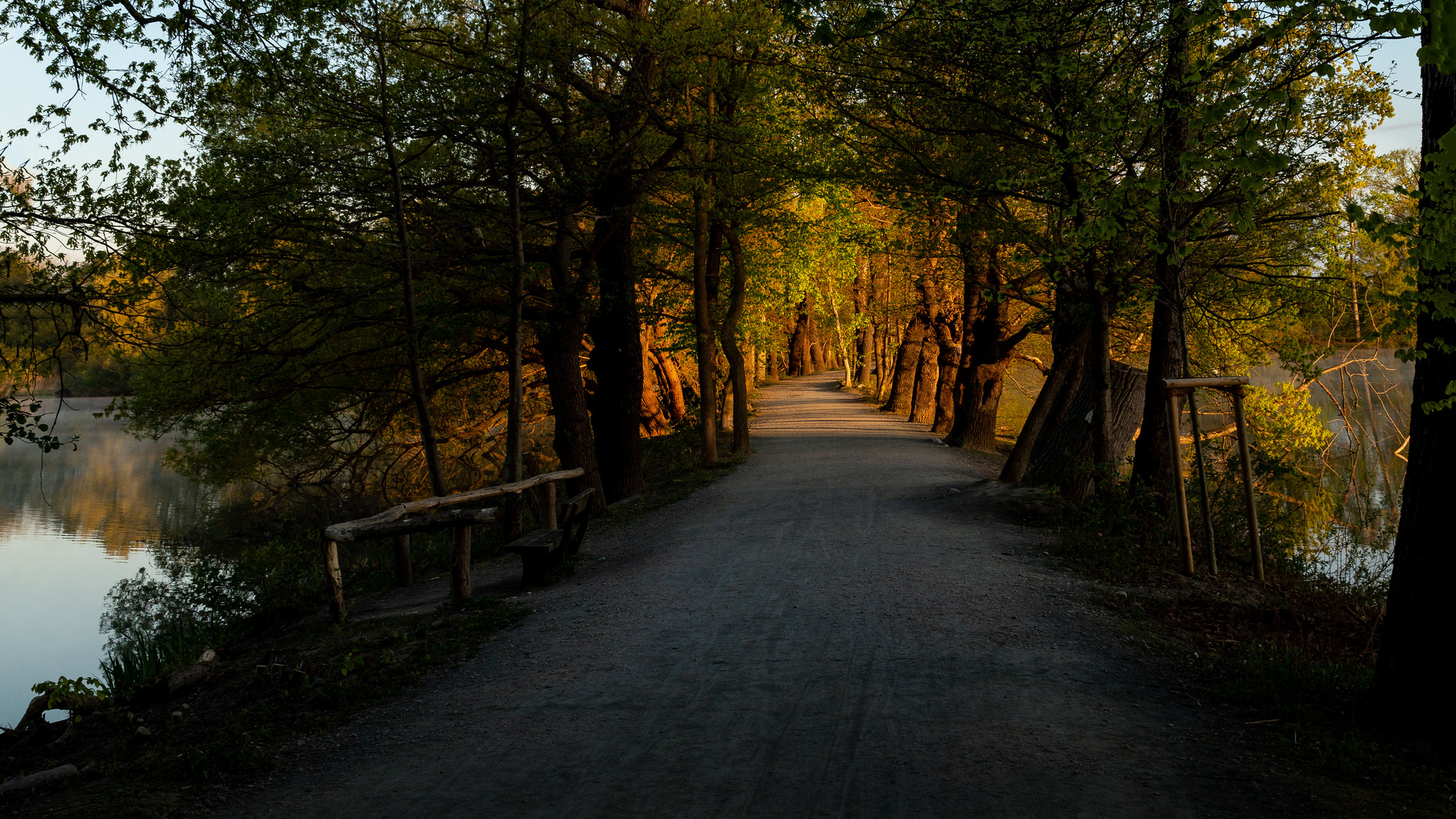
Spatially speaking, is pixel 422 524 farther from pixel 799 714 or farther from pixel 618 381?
pixel 618 381

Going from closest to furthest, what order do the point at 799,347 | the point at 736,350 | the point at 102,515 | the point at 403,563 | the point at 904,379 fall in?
the point at 403,563
the point at 736,350
the point at 102,515
the point at 904,379
the point at 799,347

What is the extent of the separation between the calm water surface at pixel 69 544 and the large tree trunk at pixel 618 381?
26.7 feet

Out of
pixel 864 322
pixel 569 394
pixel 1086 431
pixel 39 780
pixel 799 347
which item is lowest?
pixel 39 780

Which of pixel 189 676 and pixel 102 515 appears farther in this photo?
pixel 102 515

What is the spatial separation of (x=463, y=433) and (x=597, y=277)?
715 centimetres

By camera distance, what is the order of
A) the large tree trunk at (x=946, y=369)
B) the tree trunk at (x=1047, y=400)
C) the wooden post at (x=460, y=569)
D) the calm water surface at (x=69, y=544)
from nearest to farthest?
the wooden post at (x=460, y=569) → the calm water surface at (x=69, y=544) → the tree trunk at (x=1047, y=400) → the large tree trunk at (x=946, y=369)

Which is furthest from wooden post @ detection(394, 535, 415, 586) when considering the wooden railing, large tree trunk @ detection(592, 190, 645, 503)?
large tree trunk @ detection(592, 190, 645, 503)

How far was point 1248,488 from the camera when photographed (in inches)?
348

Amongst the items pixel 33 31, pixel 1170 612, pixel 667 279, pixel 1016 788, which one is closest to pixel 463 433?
pixel 667 279

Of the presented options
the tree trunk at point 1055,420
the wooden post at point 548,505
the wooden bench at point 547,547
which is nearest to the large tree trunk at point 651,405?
the tree trunk at point 1055,420

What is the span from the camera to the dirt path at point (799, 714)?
4.32 m

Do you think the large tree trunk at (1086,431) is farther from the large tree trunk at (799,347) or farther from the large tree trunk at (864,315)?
the large tree trunk at (799,347)

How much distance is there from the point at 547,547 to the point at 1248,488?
6849 mm

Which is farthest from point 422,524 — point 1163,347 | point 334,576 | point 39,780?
point 1163,347
